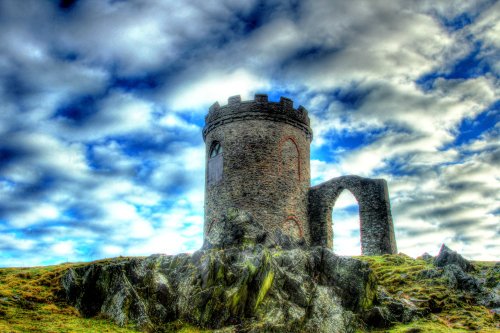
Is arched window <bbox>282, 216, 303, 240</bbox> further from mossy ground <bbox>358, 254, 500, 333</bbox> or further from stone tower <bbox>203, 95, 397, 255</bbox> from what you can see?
mossy ground <bbox>358, 254, 500, 333</bbox>

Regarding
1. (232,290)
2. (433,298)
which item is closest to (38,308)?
(232,290)

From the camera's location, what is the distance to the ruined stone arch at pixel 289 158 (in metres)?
31.2

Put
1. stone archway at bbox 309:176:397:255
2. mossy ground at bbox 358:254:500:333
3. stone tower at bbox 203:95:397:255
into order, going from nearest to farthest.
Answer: mossy ground at bbox 358:254:500:333 < stone archway at bbox 309:176:397:255 < stone tower at bbox 203:95:397:255

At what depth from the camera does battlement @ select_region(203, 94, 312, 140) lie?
3153 cm

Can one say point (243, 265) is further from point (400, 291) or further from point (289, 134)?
point (289, 134)

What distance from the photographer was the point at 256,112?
1238 inches

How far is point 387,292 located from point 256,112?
1589 centimetres

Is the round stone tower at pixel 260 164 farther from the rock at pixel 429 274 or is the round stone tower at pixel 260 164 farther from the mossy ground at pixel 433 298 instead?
the rock at pixel 429 274

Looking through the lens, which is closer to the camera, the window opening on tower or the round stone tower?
the round stone tower

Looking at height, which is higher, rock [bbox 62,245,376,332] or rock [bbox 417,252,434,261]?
rock [bbox 417,252,434,261]

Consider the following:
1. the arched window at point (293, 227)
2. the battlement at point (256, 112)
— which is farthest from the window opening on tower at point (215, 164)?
the arched window at point (293, 227)

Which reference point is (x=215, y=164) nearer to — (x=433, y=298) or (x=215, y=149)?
(x=215, y=149)

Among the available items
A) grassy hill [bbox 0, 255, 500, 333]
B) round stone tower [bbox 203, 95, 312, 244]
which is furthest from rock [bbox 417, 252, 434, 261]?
round stone tower [bbox 203, 95, 312, 244]

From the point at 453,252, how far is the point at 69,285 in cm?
1836
